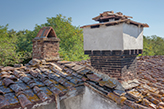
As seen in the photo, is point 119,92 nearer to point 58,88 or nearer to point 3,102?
point 58,88

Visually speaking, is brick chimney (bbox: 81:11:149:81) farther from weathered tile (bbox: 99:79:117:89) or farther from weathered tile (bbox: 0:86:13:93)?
weathered tile (bbox: 0:86:13:93)

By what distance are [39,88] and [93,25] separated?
3.90 m

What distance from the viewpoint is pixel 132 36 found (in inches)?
258

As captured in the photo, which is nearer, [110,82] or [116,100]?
[116,100]

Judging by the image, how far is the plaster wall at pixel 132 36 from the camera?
6.11m

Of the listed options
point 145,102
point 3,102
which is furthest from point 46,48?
point 145,102

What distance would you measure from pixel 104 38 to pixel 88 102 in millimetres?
2954

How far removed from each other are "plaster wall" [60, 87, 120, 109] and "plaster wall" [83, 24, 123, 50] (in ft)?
7.69

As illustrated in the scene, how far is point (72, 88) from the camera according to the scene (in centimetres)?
465

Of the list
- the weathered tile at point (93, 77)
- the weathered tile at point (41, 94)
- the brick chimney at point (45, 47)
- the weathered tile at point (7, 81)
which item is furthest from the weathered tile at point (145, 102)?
the brick chimney at point (45, 47)

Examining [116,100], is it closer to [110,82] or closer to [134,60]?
[110,82]

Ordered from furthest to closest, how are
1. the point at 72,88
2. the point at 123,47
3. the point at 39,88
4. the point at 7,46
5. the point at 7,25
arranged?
the point at 7,25, the point at 7,46, the point at 123,47, the point at 72,88, the point at 39,88

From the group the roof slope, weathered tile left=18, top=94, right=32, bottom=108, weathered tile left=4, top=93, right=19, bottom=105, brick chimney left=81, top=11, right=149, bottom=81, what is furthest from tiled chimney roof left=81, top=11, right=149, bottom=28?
weathered tile left=4, top=93, right=19, bottom=105

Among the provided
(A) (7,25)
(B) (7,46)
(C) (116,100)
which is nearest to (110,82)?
(C) (116,100)
